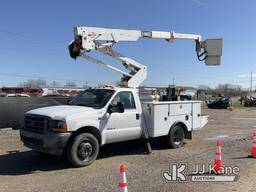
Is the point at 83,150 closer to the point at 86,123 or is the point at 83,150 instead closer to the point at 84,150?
the point at 84,150

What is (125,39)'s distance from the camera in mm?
10281

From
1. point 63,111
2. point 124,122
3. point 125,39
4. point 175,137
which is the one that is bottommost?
point 175,137

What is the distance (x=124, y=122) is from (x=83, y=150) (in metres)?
1.52

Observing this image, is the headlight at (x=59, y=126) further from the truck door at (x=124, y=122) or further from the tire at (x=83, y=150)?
the truck door at (x=124, y=122)

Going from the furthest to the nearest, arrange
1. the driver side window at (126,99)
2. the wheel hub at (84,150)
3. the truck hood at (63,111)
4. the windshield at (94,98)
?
1. the driver side window at (126,99)
2. the windshield at (94,98)
3. the wheel hub at (84,150)
4. the truck hood at (63,111)

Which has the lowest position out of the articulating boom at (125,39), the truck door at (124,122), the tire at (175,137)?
the tire at (175,137)

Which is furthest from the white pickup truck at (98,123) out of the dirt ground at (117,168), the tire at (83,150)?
the dirt ground at (117,168)

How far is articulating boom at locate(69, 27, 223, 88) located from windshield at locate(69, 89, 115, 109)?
1263 mm

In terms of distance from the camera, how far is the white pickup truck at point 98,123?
7090 millimetres

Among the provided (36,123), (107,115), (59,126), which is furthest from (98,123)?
(36,123)

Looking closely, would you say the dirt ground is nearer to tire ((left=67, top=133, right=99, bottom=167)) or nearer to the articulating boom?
tire ((left=67, top=133, right=99, bottom=167))

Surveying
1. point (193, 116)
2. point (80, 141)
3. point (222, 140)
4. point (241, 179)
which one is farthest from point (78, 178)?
point (222, 140)

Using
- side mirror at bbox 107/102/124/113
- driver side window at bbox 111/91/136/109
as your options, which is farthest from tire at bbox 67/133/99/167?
driver side window at bbox 111/91/136/109

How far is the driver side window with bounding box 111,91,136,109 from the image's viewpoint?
8.45 meters
